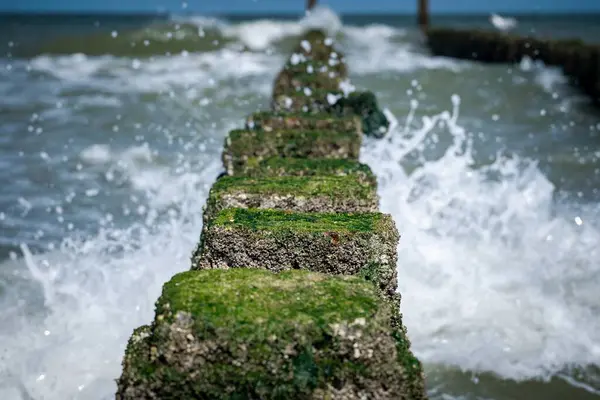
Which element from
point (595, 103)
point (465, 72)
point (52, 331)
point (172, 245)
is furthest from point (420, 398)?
point (465, 72)

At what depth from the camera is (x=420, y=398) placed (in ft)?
5.80

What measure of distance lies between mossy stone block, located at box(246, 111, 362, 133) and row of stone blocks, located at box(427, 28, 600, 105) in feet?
27.3

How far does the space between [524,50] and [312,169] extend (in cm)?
1408

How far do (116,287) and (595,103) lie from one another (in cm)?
875

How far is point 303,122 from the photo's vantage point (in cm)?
386

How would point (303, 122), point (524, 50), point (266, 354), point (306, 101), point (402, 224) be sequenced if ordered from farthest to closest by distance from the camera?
point (524, 50) → point (306, 101) → point (402, 224) → point (303, 122) → point (266, 354)

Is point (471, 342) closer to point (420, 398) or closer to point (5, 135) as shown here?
point (420, 398)

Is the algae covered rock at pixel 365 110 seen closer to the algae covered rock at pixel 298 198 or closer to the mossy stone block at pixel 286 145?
the mossy stone block at pixel 286 145

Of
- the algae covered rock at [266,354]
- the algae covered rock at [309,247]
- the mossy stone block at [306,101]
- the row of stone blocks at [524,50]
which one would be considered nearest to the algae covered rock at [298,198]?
the algae covered rock at [309,247]

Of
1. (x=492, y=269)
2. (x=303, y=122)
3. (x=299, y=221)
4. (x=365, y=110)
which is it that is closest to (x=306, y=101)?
(x=365, y=110)

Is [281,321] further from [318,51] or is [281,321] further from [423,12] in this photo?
[423,12]

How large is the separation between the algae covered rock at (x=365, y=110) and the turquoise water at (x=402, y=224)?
159 millimetres

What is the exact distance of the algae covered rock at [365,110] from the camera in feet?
16.5

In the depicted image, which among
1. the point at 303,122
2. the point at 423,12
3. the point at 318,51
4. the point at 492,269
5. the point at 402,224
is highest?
the point at 303,122
